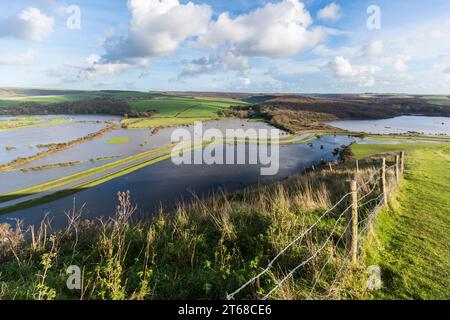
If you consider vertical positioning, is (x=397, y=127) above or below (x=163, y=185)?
above

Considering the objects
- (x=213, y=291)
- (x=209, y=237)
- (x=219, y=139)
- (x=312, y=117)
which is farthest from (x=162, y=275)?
(x=312, y=117)

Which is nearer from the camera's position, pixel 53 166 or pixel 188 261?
pixel 188 261

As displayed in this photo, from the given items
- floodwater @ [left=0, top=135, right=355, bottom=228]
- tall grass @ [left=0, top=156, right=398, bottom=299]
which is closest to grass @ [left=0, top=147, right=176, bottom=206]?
floodwater @ [left=0, top=135, right=355, bottom=228]

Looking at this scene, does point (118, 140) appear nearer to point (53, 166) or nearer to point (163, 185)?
point (53, 166)

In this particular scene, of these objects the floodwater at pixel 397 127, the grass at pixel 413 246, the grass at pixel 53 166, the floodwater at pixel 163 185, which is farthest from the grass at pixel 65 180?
the floodwater at pixel 397 127

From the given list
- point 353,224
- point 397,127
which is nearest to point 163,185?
point 353,224
